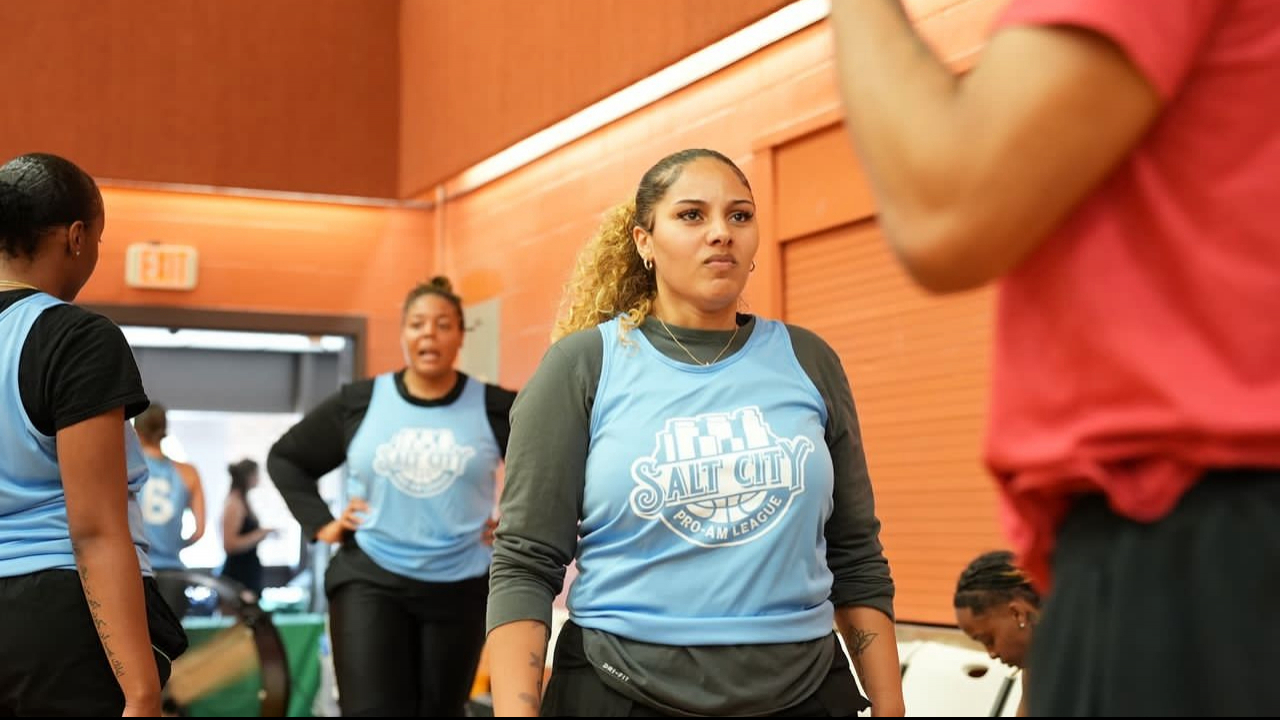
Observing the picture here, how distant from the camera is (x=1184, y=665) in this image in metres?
0.85

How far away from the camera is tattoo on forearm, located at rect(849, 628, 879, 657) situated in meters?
2.27

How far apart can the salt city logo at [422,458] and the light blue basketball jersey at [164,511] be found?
8.04 feet

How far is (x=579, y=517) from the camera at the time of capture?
7.14 feet

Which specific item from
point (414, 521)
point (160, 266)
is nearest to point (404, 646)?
point (414, 521)

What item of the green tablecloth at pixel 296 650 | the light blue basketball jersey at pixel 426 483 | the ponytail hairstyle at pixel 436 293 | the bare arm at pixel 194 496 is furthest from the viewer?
the bare arm at pixel 194 496

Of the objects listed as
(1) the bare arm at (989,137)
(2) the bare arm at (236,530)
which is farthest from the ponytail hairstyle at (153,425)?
(1) the bare arm at (989,137)

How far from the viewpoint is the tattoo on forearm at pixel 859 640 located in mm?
2271

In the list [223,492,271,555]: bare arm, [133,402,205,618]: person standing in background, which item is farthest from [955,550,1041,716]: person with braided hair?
[223,492,271,555]: bare arm

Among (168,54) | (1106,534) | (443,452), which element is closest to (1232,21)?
(1106,534)

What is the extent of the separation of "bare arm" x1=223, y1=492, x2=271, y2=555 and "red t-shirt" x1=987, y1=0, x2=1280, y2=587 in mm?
8964

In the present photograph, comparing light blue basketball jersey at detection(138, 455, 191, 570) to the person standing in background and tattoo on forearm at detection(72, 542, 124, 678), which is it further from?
tattoo on forearm at detection(72, 542, 124, 678)

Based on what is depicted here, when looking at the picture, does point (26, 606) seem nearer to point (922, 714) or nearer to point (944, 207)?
point (944, 207)

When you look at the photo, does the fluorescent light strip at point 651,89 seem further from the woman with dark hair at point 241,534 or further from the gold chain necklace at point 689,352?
the woman with dark hair at point 241,534

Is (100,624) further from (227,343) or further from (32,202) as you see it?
(227,343)
